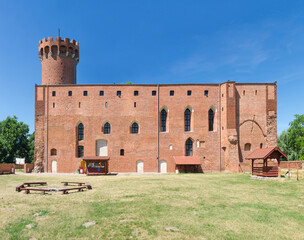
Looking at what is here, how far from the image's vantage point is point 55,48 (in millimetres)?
37688

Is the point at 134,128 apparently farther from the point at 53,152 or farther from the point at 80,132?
the point at 53,152

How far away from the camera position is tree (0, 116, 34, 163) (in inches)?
1757

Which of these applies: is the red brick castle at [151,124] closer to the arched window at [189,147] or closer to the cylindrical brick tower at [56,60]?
the arched window at [189,147]

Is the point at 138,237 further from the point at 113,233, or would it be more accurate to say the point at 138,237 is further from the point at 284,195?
the point at 284,195

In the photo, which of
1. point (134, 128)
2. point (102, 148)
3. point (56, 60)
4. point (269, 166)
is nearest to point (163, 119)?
point (134, 128)

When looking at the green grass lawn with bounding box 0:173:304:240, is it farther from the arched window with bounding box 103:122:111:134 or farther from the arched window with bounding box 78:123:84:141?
the arched window with bounding box 78:123:84:141

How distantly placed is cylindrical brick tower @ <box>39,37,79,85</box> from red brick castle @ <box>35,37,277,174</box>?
403cm

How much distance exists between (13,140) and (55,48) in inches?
859

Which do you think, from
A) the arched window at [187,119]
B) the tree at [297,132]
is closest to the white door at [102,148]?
the arched window at [187,119]

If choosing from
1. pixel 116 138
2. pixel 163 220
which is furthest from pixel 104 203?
pixel 116 138

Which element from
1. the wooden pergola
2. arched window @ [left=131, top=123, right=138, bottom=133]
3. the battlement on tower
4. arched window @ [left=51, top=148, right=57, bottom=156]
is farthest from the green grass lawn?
the battlement on tower

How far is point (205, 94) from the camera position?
3331 centimetres

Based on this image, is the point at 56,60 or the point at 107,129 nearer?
the point at 107,129

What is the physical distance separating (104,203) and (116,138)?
22.8 m
